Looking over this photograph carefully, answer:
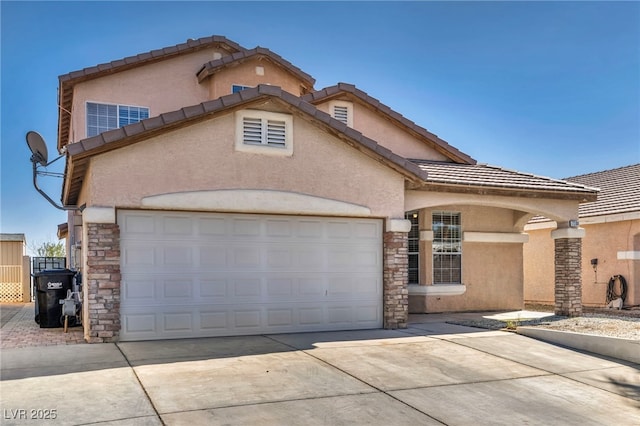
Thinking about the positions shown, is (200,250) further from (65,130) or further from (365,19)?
(65,130)

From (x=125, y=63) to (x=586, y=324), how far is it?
47.2 ft

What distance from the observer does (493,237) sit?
15773mm

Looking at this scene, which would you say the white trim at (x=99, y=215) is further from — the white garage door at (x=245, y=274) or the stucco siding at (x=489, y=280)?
the stucco siding at (x=489, y=280)

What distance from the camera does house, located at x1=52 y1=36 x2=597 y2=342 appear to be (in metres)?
9.73

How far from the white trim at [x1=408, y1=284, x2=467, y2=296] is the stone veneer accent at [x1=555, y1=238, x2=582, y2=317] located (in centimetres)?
261

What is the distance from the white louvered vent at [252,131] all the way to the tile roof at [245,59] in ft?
20.1

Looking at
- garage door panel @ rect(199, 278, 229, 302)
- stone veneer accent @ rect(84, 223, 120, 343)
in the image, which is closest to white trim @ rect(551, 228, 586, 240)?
garage door panel @ rect(199, 278, 229, 302)

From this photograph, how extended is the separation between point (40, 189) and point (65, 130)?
9.20 m

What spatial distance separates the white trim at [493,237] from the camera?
50.7 ft

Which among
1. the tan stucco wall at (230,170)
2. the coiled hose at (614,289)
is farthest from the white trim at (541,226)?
the tan stucco wall at (230,170)

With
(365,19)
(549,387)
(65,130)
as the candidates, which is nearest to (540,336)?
(549,387)

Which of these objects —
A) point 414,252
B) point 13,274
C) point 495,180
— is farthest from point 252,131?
point 13,274

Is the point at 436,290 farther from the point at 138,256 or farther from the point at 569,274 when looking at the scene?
the point at 138,256

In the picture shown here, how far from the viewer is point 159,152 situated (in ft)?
32.7
